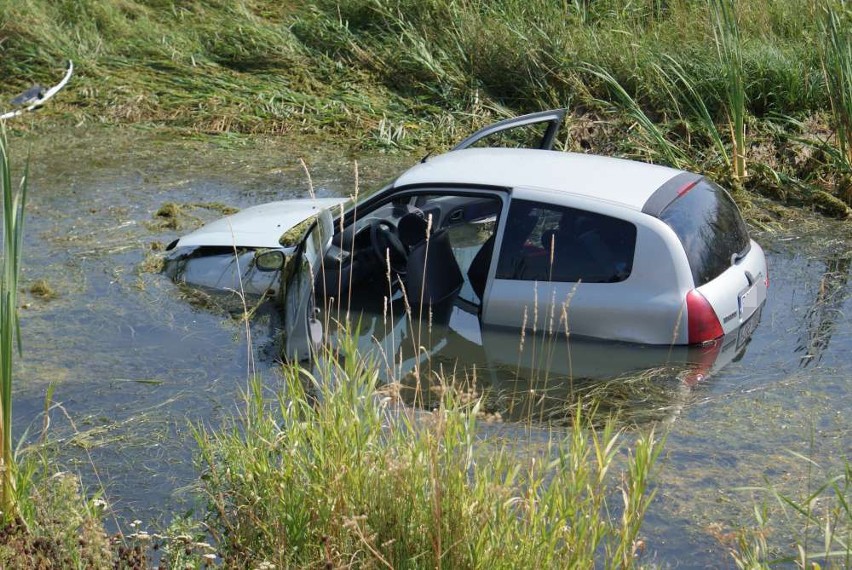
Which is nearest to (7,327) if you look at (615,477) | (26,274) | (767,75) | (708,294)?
(615,477)

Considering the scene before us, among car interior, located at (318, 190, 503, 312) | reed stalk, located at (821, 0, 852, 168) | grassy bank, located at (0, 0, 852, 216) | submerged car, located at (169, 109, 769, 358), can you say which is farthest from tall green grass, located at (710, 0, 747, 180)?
car interior, located at (318, 190, 503, 312)

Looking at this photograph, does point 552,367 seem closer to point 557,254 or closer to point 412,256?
point 557,254

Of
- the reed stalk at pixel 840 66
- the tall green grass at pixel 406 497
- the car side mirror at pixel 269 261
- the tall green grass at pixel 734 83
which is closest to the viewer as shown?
the tall green grass at pixel 406 497

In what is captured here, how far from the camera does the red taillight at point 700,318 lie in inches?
260

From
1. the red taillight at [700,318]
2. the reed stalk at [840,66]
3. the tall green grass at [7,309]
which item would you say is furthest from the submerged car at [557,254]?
the reed stalk at [840,66]

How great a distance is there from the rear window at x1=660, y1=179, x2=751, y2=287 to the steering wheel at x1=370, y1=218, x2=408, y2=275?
170 cm

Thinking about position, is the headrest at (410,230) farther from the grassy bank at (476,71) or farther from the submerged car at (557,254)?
the grassy bank at (476,71)

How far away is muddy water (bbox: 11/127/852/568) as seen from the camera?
221 inches

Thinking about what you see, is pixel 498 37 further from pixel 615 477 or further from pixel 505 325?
pixel 615 477

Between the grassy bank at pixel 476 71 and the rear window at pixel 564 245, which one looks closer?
the rear window at pixel 564 245

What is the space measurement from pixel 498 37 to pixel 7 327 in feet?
34.1

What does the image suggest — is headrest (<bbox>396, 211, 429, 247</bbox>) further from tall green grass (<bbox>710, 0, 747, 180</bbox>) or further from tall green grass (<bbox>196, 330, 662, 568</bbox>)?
tall green grass (<bbox>710, 0, 747, 180</bbox>)

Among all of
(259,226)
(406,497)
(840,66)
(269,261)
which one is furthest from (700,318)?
(840,66)

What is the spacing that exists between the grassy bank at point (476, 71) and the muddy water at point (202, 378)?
6.06 feet
